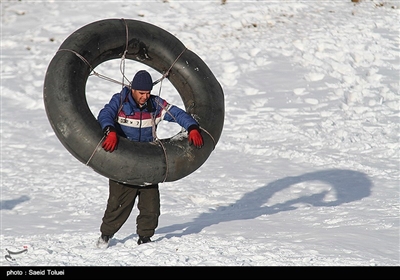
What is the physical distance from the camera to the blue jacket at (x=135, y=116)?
21.2 feet

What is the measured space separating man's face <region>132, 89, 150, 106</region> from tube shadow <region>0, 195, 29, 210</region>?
3.23 meters

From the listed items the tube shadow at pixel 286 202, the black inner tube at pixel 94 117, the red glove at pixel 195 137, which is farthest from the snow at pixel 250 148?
Result: the red glove at pixel 195 137

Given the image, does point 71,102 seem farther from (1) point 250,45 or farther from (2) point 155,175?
(1) point 250,45

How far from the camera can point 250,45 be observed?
14.4 meters

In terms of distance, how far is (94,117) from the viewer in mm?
6516

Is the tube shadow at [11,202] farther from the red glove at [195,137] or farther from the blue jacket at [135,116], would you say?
the red glove at [195,137]

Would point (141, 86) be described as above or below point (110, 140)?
above

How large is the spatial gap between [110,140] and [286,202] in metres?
3.47

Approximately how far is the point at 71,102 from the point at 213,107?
4.75 ft

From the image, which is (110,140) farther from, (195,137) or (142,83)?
(195,137)

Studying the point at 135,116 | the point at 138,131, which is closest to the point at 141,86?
the point at 135,116

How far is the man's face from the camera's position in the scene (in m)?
6.44

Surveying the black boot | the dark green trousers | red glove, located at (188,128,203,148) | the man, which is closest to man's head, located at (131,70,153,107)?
the man
